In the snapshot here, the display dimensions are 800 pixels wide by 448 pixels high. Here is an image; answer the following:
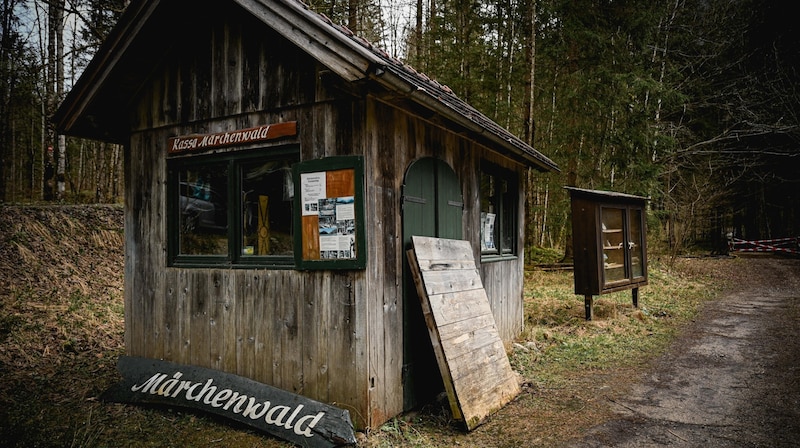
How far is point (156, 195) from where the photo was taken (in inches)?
249

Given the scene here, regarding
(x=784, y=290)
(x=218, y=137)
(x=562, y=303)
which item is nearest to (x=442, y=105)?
(x=218, y=137)

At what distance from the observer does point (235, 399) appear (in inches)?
200

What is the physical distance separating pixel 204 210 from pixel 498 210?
4.69m

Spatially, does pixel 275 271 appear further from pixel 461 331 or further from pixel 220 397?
pixel 461 331

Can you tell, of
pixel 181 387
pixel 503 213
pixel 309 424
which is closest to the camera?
pixel 309 424

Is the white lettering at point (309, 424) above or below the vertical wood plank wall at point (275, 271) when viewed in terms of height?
below

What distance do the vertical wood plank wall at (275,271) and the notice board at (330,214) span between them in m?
0.12

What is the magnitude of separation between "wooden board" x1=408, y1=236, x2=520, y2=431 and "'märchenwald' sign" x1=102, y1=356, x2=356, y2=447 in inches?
46.2

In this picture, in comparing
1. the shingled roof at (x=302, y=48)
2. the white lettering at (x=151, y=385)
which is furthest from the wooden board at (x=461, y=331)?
the white lettering at (x=151, y=385)

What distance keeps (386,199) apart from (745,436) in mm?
4048

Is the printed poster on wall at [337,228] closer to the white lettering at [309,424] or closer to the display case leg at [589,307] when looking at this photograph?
the white lettering at [309,424]

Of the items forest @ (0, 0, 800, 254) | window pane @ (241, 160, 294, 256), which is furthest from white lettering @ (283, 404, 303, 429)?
forest @ (0, 0, 800, 254)

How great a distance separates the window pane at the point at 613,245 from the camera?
10.5 m

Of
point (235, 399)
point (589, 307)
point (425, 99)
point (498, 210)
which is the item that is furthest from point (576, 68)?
point (235, 399)
